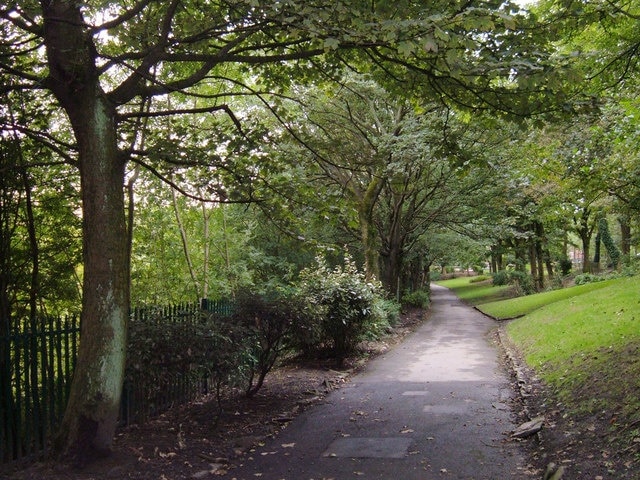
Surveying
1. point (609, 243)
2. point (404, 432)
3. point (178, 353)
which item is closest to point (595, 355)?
point (404, 432)

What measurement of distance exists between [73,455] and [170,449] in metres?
1.25

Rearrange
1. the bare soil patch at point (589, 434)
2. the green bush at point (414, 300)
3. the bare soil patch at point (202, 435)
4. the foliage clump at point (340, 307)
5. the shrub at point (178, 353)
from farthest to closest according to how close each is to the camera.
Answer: the green bush at point (414, 300) → the foliage clump at point (340, 307) → the shrub at point (178, 353) → the bare soil patch at point (202, 435) → the bare soil patch at point (589, 434)

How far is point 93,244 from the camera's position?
5.93 metres

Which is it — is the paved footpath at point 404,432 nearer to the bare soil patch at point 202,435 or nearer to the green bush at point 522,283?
the bare soil patch at point 202,435

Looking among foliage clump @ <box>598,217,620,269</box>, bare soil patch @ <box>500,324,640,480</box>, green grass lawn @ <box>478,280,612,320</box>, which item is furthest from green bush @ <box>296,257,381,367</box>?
foliage clump @ <box>598,217,620,269</box>

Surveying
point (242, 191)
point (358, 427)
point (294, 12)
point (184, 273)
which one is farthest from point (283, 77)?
point (184, 273)

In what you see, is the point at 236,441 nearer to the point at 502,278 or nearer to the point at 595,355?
the point at 595,355

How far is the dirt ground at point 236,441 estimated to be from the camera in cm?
543

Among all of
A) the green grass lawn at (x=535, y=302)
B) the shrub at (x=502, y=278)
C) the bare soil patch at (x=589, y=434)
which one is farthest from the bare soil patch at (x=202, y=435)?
the shrub at (x=502, y=278)

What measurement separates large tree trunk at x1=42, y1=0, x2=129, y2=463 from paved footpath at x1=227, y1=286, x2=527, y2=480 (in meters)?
1.69

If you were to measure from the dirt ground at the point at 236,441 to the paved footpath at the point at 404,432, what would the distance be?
0.29 meters

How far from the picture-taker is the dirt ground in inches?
214

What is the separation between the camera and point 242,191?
8242 millimetres

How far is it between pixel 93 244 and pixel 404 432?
15.6 ft
